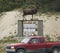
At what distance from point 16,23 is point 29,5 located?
6.02 m

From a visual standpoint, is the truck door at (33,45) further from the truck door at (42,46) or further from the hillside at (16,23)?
the hillside at (16,23)

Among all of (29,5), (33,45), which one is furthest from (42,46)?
(29,5)

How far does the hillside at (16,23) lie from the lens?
4512cm

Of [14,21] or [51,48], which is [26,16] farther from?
[51,48]

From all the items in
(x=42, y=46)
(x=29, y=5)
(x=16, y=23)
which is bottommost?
(x=42, y=46)

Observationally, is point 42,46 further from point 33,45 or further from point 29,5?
point 29,5

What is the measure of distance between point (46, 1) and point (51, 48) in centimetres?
1882

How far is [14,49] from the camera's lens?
30.2 meters

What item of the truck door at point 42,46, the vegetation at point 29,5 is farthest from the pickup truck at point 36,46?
the vegetation at point 29,5

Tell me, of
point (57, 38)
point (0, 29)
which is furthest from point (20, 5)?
point (57, 38)

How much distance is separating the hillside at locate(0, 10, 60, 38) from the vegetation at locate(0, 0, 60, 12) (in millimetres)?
1252

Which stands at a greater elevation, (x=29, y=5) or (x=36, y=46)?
(x=29, y=5)

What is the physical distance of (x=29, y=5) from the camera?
53.1 m

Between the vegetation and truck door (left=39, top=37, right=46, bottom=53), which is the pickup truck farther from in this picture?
the vegetation
